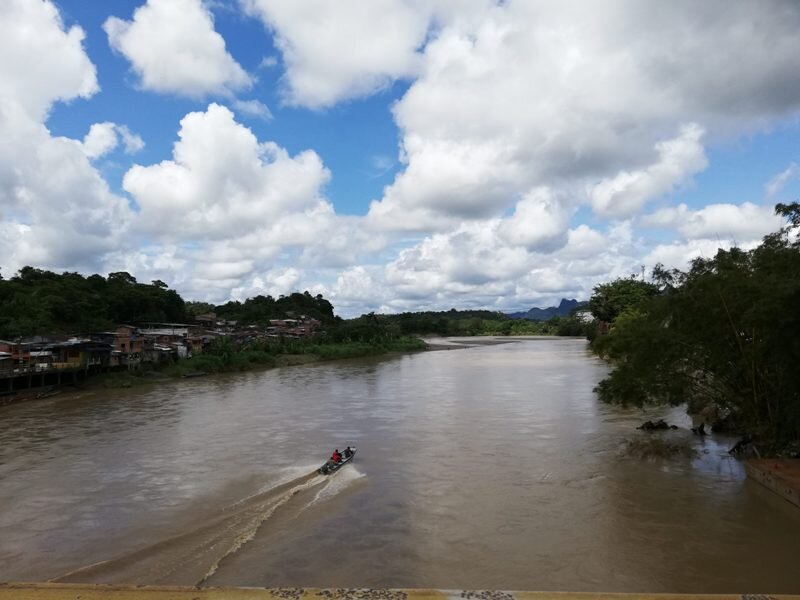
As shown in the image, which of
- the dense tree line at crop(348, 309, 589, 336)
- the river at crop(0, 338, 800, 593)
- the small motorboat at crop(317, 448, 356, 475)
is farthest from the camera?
the dense tree line at crop(348, 309, 589, 336)

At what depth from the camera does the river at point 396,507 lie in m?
9.54

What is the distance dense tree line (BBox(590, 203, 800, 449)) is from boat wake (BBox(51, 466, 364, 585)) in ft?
30.1

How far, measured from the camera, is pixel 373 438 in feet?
71.4

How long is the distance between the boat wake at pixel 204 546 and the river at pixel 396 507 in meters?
0.05

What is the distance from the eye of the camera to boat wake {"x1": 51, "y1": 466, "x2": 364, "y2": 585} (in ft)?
31.4

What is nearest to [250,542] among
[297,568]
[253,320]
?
[297,568]

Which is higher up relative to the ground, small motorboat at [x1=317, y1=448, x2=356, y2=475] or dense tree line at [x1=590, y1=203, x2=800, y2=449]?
dense tree line at [x1=590, y1=203, x2=800, y2=449]

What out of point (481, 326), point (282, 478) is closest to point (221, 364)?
point (282, 478)

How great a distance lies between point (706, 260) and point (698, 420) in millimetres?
11025

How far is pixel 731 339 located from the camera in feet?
47.0

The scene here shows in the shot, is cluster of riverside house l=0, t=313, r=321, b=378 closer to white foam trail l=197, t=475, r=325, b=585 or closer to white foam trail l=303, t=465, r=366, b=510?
white foam trail l=303, t=465, r=366, b=510

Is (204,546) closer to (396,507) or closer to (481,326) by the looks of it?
(396,507)

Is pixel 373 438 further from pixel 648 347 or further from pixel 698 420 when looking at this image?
pixel 698 420

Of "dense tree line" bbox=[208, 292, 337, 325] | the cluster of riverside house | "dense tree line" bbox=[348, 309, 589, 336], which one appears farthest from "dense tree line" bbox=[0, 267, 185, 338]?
"dense tree line" bbox=[348, 309, 589, 336]
